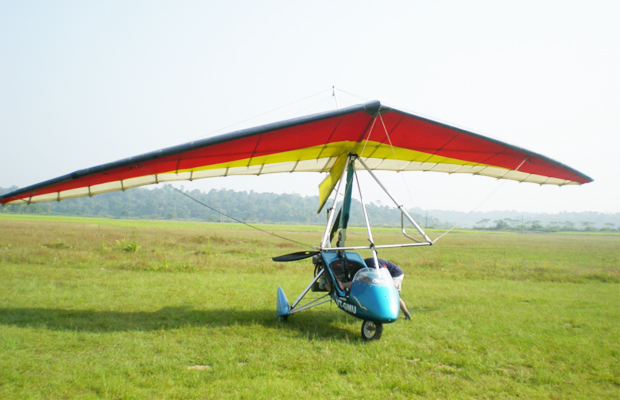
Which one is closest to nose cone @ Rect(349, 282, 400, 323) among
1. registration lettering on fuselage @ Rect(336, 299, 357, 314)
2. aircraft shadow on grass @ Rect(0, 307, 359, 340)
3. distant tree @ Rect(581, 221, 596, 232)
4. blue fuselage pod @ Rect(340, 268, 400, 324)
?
blue fuselage pod @ Rect(340, 268, 400, 324)

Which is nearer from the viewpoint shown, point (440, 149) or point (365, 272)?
point (365, 272)

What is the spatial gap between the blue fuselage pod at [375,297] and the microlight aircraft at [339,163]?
0.04 ft

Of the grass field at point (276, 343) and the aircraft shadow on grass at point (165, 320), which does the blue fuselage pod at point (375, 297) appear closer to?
the grass field at point (276, 343)

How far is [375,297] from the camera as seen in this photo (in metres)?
4.73

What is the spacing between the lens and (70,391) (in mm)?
3318

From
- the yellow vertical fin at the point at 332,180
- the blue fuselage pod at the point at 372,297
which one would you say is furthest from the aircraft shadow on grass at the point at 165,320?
the yellow vertical fin at the point at 332,180

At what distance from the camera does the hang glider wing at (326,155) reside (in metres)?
4.99

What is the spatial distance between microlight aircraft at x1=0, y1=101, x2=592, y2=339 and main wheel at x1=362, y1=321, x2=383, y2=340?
0.01 metres

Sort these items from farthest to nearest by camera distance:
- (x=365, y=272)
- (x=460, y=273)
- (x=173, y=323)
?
(x=460, y=273) → (x=173, y=323) → (x=365, y=272)

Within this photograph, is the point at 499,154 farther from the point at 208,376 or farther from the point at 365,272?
the point at 208,376

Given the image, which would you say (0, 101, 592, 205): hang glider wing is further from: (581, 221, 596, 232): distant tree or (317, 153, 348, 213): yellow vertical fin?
(581, 221, 596, 232): distant tree

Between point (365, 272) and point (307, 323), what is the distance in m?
1.41

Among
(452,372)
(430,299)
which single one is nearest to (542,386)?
(452,372)

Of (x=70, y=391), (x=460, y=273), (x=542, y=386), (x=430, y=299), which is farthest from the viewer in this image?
(x=460, y=273)
